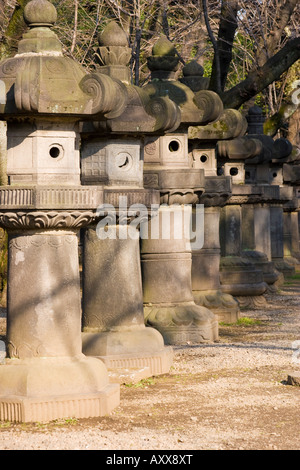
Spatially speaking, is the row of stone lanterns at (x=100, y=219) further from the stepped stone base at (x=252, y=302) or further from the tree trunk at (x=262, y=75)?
the tree trunk at (x=262, y=75)

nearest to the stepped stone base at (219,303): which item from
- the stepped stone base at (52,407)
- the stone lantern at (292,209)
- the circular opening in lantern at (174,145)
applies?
the circular opening in lantern at (174,145)

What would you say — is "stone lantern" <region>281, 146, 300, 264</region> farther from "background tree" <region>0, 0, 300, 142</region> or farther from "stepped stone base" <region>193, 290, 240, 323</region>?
"stepped stone base" <region>193, 290, 240, 323</region>

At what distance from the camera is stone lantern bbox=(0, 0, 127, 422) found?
306 inches

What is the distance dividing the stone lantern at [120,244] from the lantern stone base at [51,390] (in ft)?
5.64

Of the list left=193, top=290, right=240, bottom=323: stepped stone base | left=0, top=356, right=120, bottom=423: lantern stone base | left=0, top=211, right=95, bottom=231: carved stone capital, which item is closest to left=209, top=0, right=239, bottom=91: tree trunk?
left=193, top=290, right=240, bottom=323: stepped stone base

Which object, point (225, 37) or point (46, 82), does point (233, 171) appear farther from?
point (46, 82)

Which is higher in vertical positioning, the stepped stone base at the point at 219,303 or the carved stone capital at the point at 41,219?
the carved stone capital at the point at 41,219

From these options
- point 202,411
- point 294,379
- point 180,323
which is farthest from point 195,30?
point 202,411

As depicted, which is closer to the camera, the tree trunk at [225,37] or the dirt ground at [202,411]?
the dirt ground at [202,411]

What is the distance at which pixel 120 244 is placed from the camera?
9945mm

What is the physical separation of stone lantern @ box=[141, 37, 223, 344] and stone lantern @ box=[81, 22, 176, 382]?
55.1 inches

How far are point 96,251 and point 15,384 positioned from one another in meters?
2.52

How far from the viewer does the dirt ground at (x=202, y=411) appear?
6.94m

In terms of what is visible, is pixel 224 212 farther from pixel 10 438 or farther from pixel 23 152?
pixel 10 438
